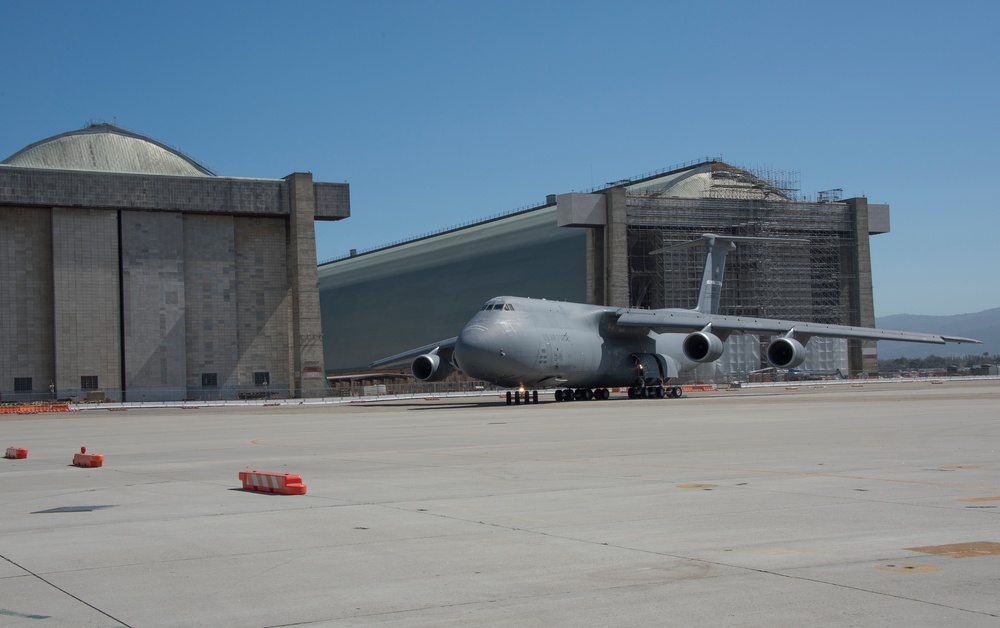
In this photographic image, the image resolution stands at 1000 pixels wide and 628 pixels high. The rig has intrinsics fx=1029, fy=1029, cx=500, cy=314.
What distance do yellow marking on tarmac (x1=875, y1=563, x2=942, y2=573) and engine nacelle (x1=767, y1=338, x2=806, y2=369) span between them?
122 feet

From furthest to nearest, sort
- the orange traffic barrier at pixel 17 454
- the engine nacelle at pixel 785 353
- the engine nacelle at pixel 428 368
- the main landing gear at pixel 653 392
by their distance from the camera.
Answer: the main landing gear at pixel 653 392 < the engine nacelle at pixel 428 368 < the engine nacelle at pixel 785 353 < the orange traffic barrier at pixel 17 454

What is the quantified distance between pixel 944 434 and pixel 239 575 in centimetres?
1460

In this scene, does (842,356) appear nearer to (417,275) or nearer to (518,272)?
(518,272)

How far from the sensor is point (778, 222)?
8231 cm

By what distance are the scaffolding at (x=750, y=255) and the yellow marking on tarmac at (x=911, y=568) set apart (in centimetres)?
7094

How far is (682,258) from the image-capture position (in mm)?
79125

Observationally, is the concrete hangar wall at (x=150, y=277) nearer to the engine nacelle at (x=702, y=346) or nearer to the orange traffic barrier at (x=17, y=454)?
the engine nacelle at (x=702, y=346)

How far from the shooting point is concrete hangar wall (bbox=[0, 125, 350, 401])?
6606 centimetres

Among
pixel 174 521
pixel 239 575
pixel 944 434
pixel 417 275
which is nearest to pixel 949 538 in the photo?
pixel 239 575

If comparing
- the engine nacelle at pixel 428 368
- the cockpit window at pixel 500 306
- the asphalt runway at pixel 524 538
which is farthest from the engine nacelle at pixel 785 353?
the asphalt runway at pixel 524 538

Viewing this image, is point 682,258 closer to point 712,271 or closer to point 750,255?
point 750,255

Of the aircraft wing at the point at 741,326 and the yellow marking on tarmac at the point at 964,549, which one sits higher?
the aircraft wing at the point at 741,326

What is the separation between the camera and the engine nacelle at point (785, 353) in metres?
43.0

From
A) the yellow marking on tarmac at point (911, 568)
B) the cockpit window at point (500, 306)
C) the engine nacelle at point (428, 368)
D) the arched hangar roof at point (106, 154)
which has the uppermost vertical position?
the arched hangar roof at point (106, 154)
